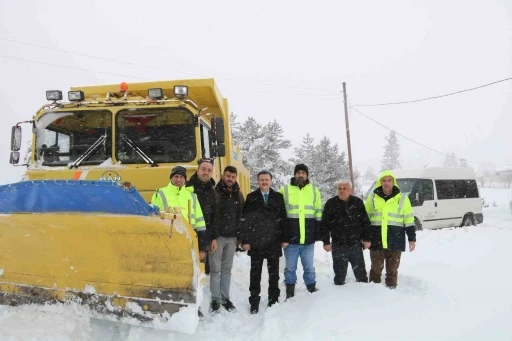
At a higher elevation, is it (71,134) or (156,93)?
(156,93)

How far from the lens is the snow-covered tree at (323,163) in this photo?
32.5 metres

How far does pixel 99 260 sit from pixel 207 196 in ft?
4.58

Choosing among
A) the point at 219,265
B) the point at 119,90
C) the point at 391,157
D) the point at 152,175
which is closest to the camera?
the point at 219,265

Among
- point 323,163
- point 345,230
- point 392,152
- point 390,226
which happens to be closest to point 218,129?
point 345,230

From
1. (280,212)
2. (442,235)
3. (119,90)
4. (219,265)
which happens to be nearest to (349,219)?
(280,212)

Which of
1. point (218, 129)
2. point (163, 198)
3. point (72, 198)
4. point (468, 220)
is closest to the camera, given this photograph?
point (72, 198)

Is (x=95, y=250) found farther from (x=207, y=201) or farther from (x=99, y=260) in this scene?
(x=207, y=201)

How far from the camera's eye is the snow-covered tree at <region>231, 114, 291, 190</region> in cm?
2941

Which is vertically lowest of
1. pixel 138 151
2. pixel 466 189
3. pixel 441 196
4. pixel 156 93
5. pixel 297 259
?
pixel 297 259

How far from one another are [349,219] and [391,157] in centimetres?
8287

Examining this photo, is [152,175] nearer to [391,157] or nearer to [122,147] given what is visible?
[122,147]

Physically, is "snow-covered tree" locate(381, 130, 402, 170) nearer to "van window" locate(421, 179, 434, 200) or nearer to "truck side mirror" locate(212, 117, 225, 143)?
"van window" locate(421, 179, 434, 200)

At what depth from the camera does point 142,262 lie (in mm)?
3369

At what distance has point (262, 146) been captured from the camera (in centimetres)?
3019
